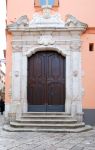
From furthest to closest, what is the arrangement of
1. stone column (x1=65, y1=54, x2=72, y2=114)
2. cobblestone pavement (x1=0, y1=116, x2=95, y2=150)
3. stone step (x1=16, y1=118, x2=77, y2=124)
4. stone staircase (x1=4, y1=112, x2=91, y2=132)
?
stone column (x1=65, y1=54, x2=72, y2=114) → stone step (x1=16, y1=118, x2=77, y2=124) → stone staircase (x1=4, y1=112, x2=91, y2=132) → cobblestone pavement (x1=0, y1=116, x2=95, y2=150)

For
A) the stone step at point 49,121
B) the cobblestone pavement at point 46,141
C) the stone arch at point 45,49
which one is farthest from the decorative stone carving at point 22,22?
the cobblestone pavement at point 46,141

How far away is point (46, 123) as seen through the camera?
586 inches

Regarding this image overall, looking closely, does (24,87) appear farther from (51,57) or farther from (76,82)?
(76,82)

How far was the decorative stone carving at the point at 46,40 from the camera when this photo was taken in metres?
16.1

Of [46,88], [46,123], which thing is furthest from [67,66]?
[46,123]

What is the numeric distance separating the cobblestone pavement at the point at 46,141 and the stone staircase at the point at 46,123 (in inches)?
24.3

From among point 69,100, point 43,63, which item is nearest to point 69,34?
point 43,63

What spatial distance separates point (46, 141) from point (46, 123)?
3.23m

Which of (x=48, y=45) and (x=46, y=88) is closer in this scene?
(x=48, y=45)

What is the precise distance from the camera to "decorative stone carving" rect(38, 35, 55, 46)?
16.1 m

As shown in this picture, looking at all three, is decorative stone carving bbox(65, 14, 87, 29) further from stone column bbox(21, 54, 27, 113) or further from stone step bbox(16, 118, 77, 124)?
stone step bbox(16, 118, 77, 124)

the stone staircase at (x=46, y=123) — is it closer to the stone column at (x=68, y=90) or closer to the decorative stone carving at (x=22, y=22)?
the stone column at (x=68, y=90)

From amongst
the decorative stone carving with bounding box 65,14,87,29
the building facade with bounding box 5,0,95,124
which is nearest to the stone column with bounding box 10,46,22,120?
the building facade with bounding box 5,0,95,124

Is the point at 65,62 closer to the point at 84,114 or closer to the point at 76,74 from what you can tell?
the point at 76,74
